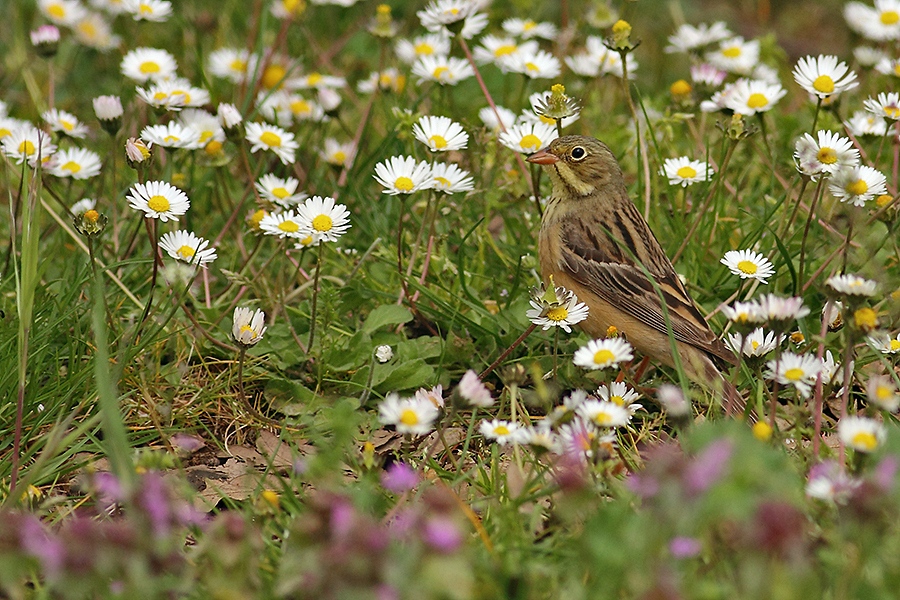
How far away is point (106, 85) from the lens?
24.2ft

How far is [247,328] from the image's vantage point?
4.21 m

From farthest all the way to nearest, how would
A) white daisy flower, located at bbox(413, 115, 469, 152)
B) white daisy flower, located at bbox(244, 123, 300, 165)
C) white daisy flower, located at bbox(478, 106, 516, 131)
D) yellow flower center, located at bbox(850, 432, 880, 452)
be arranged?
white daisy flower, located at bbox(478, 106, 516, 131)
white daisy flower, located at bbox(244, 123, 300, 165)
white daisy flower, located at bbox(413, 115, 469, 152)
yellow flower center, located at bbox(850, 432, 880, 452)

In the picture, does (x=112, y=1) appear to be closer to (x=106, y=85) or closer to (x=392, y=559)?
(x=106, y=85)

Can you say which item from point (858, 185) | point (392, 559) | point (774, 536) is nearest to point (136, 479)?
point (392, 559)

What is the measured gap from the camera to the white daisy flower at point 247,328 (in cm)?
423

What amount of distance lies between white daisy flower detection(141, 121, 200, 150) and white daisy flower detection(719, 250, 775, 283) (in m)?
2.44

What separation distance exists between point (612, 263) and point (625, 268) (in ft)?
0.22

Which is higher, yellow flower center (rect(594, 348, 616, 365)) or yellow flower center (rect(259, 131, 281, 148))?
yellow flower center (rect(594, 348, 616, 365))

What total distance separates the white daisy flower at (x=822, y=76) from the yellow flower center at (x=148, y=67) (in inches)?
128

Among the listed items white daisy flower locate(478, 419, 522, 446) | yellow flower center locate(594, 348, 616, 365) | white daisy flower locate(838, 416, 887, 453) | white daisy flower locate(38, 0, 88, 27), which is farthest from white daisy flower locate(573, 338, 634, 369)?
white daisy flower locate(38, 0, 88, 27)

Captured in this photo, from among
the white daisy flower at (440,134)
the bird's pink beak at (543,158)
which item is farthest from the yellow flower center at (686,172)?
the white daisy flower at (440,134)

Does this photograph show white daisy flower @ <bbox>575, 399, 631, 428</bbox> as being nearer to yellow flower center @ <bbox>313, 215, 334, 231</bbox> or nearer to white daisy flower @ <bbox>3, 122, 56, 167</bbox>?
yellow flower center @ <bbox>313, 215, 334, 231</bbox>

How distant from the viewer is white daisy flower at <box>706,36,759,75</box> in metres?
6.55

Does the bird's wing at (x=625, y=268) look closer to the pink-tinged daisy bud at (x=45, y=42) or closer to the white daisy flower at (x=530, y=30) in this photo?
the white daisy flower at (x=530, y=30)
